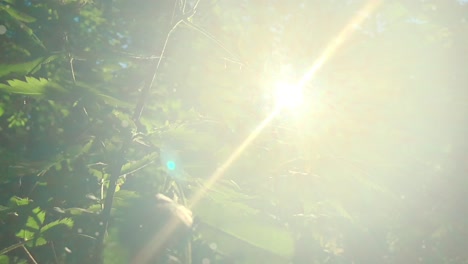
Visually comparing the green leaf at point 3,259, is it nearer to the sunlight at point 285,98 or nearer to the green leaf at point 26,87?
the green leaf at point 26,87

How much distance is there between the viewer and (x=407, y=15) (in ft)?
11.9

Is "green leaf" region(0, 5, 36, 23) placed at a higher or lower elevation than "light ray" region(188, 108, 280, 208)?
lower

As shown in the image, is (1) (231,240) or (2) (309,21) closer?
(1) (231,240)

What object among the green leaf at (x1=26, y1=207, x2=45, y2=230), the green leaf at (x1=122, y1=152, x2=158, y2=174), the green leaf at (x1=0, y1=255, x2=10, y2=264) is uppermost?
the green leaf at (x1=122, y1=152, x2=158, y2=174)

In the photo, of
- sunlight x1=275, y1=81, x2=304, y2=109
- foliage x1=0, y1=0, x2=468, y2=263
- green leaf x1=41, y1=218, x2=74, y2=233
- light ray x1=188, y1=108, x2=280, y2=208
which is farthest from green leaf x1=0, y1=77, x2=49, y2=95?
sunlight x1=275, y1=81, x2=304, y2=109

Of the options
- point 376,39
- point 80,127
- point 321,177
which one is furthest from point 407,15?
point 80,127

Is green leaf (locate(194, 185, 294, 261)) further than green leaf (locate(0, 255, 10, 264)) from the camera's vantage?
No

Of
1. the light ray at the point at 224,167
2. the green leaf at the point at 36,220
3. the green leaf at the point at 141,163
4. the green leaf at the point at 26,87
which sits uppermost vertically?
the light ray at the point at 224,167

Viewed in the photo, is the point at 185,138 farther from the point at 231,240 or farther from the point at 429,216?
the point at 429,216

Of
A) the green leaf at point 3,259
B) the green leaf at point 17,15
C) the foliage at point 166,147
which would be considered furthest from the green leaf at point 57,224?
the green leaf at point 17,15

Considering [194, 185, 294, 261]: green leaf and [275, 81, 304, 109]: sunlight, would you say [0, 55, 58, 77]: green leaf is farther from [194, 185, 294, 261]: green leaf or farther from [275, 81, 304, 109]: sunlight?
[275, 81, 304, 109]: sunlight

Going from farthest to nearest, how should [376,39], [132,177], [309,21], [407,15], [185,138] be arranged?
[376,39], [309,21], [407,15], [132,177], [185,138]

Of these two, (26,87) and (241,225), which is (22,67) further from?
(241,225)

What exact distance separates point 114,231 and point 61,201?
14.3 inches
